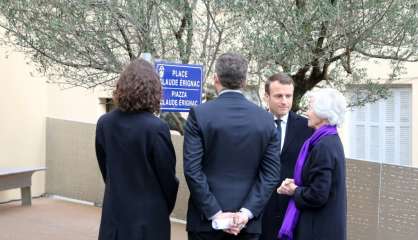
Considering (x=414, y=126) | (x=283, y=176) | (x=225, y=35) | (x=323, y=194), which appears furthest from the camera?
(x=414, y=126)

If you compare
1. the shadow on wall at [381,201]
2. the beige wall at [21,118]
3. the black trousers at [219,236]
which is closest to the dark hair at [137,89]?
the black trousers at [219,236]

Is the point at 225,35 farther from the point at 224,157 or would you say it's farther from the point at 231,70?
the point at 224,157

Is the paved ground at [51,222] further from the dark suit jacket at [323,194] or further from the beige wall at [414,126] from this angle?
the beige wall at [414,126]

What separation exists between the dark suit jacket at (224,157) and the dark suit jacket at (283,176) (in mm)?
606

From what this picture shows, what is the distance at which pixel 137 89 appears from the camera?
3.50m

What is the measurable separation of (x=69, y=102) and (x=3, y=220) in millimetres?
3200

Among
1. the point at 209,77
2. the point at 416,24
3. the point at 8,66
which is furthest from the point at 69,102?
the point at 416,24

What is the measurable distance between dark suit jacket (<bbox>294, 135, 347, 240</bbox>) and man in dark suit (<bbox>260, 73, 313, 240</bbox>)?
29 cm

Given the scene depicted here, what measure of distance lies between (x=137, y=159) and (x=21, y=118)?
298 inches

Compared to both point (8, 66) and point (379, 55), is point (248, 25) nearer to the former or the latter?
point (379, 55)

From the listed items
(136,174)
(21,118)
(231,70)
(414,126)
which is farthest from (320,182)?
(414,126)

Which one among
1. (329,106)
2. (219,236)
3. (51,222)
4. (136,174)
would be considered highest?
(329,106)

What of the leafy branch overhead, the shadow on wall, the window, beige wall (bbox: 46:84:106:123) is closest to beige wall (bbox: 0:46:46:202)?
beige wall (bbox: 46:84:106:123)

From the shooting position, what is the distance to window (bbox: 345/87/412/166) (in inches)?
490
